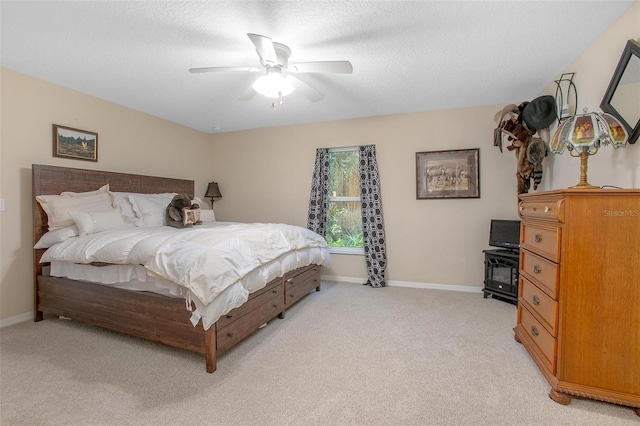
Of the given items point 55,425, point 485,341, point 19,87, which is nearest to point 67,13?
point 19,87

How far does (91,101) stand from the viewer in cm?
328

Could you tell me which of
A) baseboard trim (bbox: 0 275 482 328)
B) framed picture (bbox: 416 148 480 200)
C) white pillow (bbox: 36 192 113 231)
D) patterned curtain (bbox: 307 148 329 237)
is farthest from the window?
white pillow (bbox: 36 192 113 231)

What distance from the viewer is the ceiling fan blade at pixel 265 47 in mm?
1746

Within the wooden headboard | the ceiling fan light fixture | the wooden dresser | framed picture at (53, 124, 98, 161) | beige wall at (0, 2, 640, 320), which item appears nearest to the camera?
the wooden dresser

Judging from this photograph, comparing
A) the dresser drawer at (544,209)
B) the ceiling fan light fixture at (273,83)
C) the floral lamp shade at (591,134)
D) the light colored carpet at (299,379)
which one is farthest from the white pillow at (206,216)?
the floral lamp shade at (591,134)

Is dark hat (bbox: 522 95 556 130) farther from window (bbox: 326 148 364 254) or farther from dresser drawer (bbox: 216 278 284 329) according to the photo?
dresser drawer (bbox: 216 278 284 329)

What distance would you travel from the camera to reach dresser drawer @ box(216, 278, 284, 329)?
6.78 feet

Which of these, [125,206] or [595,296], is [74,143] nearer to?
[125,206]

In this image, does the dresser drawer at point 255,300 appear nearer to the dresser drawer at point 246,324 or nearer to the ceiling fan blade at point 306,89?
the dresser drawer at point 246,324

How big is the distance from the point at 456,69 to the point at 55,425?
3826 millimetres

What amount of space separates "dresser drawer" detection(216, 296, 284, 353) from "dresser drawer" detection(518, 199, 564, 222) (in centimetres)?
223

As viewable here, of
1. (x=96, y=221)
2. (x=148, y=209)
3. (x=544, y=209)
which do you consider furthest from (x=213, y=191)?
(x=544, y=209)

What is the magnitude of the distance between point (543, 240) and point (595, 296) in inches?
16.5

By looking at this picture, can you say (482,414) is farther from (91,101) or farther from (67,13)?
(91,101)
